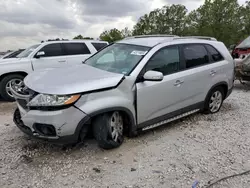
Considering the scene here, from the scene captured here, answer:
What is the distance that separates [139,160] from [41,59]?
502 centimetres

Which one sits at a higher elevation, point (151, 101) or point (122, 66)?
point (122, 66)

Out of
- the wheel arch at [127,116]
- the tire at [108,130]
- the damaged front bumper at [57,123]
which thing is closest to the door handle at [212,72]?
the wheel arch at [127,116]

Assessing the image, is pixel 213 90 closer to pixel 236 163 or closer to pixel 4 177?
pixel 236 163

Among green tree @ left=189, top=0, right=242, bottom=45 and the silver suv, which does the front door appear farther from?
green tree @ left=189, top=0, right=242, bottom=45

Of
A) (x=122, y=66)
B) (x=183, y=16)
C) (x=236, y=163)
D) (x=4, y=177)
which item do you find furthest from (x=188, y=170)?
(x=183, y=16)

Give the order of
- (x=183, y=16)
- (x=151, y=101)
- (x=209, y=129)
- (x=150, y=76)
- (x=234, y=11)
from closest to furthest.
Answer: (x=150, y=76)
(x=151, y=101)
(x=209, y=129)
(x=234, y=11)
(x=183, y=16)

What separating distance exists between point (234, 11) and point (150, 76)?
94.4 feet

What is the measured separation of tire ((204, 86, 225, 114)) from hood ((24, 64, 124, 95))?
7.53 feet

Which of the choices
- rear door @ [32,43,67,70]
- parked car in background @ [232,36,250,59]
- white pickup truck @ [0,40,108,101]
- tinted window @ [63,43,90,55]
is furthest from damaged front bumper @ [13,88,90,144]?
parked car in background @ [232,36,250,59]

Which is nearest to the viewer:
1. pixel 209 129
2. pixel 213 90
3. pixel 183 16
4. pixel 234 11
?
pixel 209 129

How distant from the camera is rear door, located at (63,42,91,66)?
773 cm

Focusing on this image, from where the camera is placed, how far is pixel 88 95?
3191mm

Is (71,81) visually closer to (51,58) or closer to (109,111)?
(109,111)

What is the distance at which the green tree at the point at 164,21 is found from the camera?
31.9 metres
